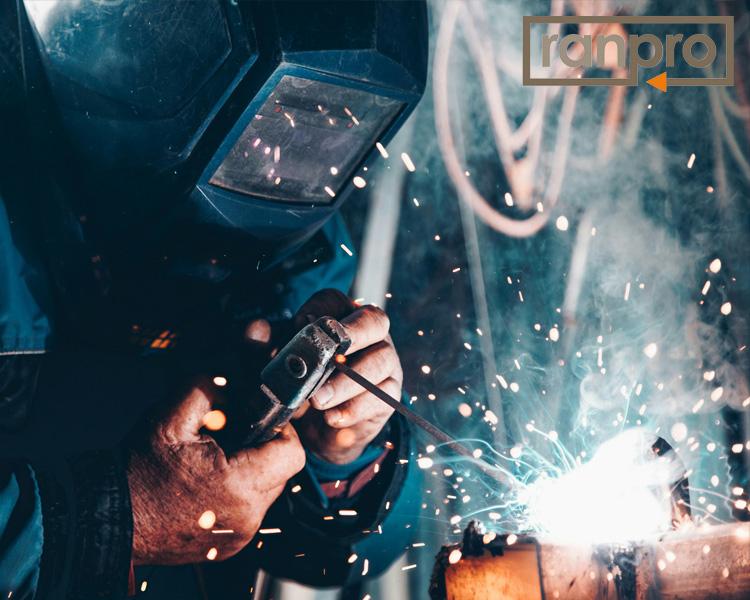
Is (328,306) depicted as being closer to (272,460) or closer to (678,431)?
(272,460)

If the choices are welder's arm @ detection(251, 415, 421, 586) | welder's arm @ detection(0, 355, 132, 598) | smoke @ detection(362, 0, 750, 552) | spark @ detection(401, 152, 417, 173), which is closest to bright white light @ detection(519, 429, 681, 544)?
welder's arm @ detection(251, 415, 421, 586)

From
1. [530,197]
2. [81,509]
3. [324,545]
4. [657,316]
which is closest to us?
[81,509]

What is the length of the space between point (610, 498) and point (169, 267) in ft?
3.69

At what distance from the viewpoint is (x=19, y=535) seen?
1099mm

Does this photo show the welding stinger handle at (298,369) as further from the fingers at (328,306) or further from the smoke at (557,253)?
the smoke at (557,253)

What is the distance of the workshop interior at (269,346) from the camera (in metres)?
1.19

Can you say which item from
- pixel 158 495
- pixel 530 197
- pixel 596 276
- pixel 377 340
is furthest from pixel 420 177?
pixel 158 495

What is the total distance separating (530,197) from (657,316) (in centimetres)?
78

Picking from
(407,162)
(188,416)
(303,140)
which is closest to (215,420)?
(188,416)

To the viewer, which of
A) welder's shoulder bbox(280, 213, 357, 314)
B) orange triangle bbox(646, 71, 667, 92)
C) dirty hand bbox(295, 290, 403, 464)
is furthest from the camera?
orange triangle bbox(646, 71, 667, 92)

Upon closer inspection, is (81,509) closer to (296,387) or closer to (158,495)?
(158,495)

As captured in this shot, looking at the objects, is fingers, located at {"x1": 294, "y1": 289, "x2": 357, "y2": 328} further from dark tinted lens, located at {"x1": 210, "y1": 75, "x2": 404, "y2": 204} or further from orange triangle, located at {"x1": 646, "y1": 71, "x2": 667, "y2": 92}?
orange triangle, located at {"x1": 646, "y1": 71, "x2": 667, "y2": 92}

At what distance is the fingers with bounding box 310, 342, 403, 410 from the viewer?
1.50m

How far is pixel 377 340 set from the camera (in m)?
1.60
